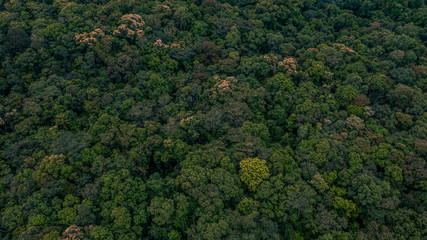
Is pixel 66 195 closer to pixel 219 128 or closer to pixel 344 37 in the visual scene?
pixel 219 128

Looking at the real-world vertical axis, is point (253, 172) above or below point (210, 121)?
below

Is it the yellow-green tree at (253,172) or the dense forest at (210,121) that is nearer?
the dense forest at (210,121)

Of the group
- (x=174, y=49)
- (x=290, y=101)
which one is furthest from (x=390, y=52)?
(x=174, y=49)

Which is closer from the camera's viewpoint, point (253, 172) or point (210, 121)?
point (253, 172)

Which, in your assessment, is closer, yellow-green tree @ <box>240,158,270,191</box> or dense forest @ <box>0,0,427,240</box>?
dense forest @ <box>0,0,427,240</box>
